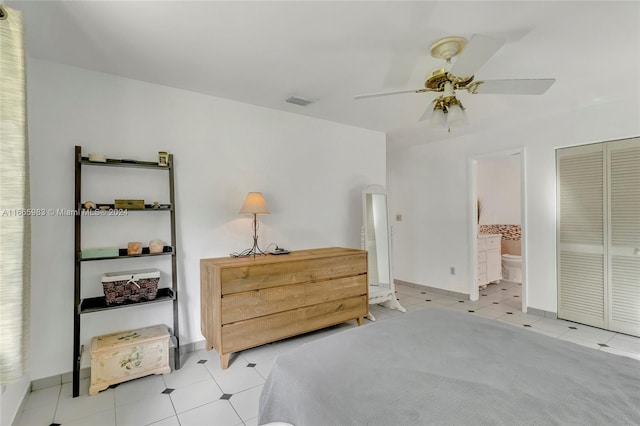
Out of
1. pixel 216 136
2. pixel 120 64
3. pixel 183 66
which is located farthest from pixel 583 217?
pixel 120 64

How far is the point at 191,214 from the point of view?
117 inches

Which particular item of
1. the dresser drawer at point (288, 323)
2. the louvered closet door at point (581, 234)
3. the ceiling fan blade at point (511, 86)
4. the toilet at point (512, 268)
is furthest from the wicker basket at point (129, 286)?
the toilet at point (512, 268)

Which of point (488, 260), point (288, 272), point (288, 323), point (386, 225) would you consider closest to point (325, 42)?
point (288, 272)

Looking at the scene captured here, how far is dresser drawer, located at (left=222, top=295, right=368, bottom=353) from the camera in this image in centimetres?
264

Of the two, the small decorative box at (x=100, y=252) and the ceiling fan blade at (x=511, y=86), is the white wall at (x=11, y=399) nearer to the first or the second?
the small decorative box at (x=100, y=252)

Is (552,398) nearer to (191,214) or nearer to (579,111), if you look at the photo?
(191,214)

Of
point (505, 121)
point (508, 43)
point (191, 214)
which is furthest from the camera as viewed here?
point (505, 121)

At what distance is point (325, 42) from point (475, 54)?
3.29ft

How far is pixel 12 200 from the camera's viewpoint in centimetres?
137

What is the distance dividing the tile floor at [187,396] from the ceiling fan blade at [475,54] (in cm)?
256

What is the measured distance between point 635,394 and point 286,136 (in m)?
3.35

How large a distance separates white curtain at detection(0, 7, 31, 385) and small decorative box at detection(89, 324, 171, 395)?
958mm

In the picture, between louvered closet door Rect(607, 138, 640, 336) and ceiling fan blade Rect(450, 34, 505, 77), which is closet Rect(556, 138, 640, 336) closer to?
louvered closet door Rect(607, 138, 640, 336)

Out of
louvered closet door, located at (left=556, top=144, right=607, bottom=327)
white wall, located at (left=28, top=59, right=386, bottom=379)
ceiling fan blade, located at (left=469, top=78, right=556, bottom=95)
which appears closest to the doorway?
louvered closet door, located at (left=556, top=144, right=607, bottom=327)
